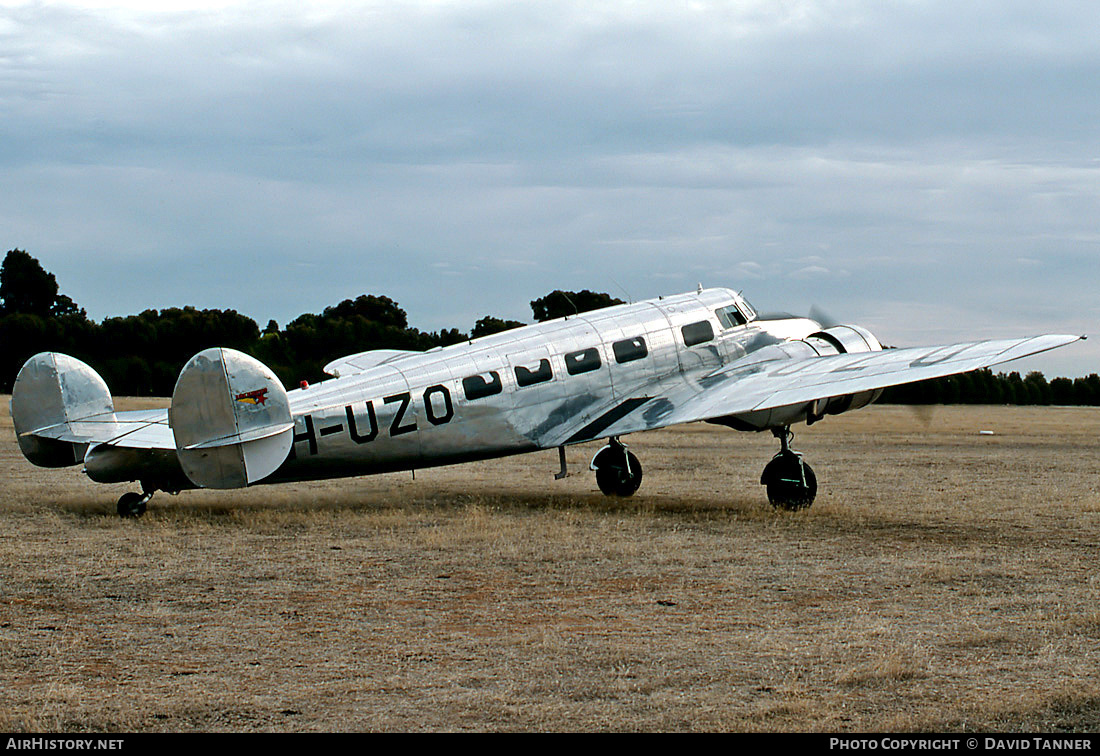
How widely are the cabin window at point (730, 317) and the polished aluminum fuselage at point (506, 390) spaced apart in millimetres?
89

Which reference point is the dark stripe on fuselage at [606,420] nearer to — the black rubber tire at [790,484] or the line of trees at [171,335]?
the black rubber tire at [790,484]

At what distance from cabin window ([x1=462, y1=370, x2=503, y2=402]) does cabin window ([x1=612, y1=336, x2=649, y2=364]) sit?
7.62 ft

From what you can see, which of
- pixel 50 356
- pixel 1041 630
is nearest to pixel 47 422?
pixel 50 356

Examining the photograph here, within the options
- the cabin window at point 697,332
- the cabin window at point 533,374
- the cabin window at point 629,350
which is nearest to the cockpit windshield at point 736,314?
the cabin window at point 697,332

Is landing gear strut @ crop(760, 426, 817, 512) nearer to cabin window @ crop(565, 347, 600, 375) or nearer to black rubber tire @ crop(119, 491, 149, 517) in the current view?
cabin window @ crop(565, 347, 600, 375)

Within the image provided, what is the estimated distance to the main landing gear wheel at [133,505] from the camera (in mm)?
15430

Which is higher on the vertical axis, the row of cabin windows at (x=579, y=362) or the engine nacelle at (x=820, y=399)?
the row of cabin windows at (x=579, y=362)

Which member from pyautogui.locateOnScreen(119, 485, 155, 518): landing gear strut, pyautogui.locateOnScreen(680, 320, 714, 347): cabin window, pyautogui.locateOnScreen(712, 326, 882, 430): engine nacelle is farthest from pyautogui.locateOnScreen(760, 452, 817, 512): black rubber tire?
pyautogui.locateOnScreen(119, 485, 155, 518): landing gear strut

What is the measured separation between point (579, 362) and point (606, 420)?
3.37 ft

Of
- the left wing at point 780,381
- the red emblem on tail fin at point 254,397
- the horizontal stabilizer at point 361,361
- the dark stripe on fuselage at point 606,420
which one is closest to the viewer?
the red emblem on tail fin at point 254,397

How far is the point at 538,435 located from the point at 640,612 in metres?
7.67

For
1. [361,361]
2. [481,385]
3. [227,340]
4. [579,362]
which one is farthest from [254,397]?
[227,340]

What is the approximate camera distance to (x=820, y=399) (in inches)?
616

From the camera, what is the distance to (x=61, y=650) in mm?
8133
